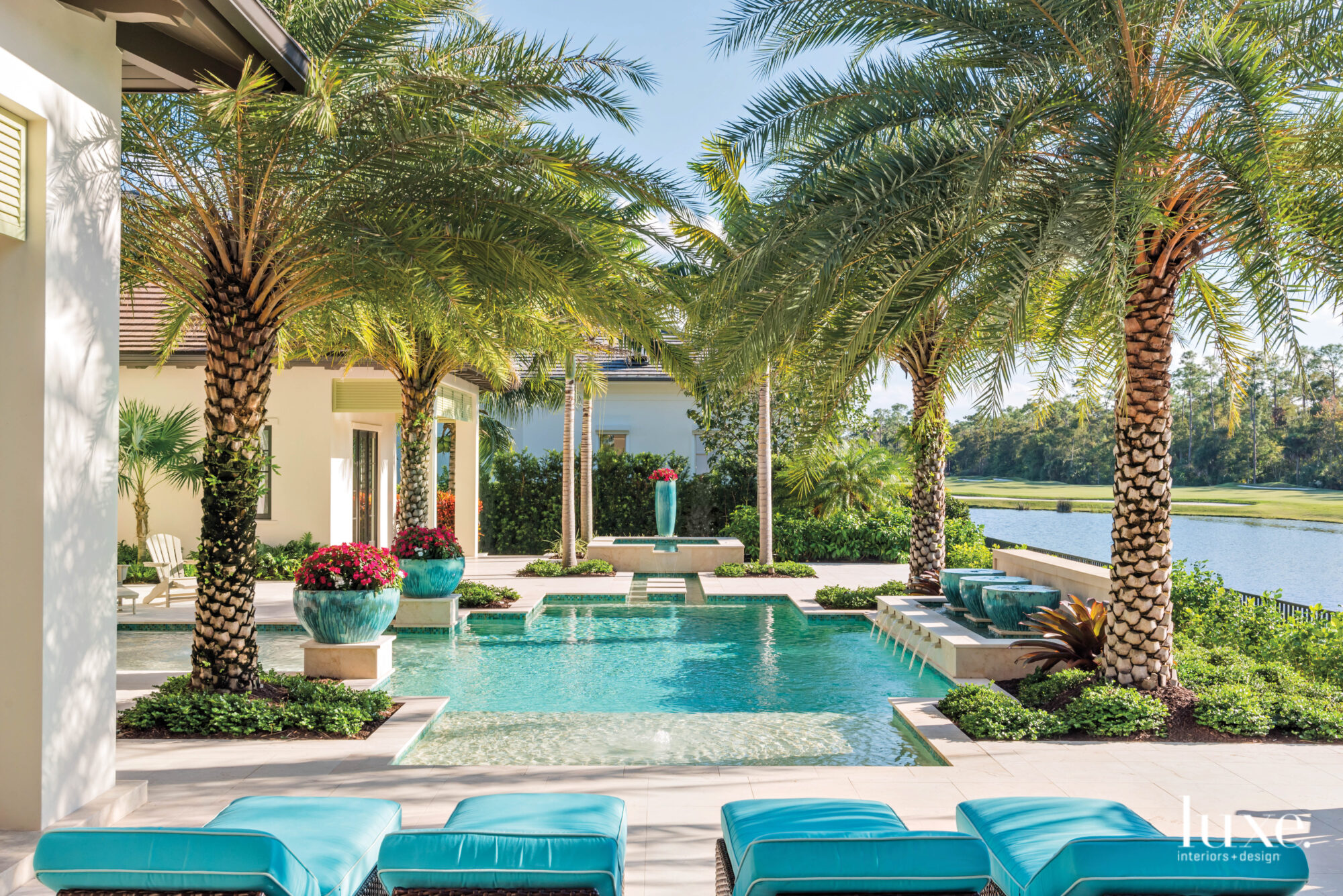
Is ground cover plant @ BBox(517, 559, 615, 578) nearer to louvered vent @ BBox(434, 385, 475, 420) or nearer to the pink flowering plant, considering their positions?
louvered vent @ BBox(434, 385, 475, 420)

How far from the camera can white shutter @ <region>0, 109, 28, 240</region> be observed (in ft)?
15.7

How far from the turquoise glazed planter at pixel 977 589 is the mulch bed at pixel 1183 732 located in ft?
11.2

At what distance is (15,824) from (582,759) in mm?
3628

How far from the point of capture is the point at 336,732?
7.30 meters

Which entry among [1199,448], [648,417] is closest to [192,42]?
[648,417]

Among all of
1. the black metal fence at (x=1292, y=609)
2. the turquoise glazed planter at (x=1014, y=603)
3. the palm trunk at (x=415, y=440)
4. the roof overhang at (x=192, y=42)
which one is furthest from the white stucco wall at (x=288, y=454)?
the black metal fence at (x=1292, y=609)

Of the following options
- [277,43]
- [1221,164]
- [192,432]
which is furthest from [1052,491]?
[277,43]

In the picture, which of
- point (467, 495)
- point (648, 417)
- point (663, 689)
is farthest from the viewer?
point (648, 417)

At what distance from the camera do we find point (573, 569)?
59.2 feet

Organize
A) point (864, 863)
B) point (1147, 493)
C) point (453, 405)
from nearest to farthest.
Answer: point (864, 863) < point (1147, 493) < point (453, 405)

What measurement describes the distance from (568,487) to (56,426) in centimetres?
1363

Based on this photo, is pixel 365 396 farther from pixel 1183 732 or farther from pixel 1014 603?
pixel 1183 732

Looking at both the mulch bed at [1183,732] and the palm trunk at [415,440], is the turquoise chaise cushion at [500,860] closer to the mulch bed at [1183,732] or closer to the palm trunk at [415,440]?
the mulch bed at [1183,732]

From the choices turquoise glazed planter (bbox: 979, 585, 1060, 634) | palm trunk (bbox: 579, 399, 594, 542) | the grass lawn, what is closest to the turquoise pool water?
turquoise glazed planter (bbox: 979, 585, 1060, 634)
